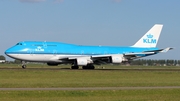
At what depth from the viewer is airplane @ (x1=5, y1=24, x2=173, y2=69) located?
217 feet

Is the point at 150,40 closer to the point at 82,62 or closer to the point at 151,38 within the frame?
the point at 151,38

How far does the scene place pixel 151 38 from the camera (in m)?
79.9

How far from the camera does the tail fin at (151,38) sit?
79.3 m

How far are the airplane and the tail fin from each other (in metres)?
3.47

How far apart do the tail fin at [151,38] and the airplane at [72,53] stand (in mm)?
3466

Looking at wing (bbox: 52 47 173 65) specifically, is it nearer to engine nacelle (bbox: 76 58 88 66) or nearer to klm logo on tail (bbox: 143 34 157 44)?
engine nacelle (bbox: 76 58 88 66)

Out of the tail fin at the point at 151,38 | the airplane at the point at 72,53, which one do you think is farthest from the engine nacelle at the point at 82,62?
the tail fin at the point at 151,38

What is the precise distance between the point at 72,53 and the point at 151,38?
18355 millimetres
